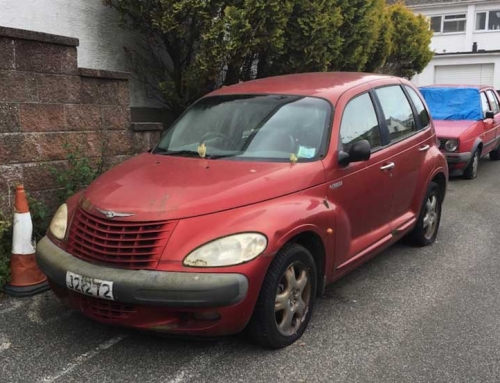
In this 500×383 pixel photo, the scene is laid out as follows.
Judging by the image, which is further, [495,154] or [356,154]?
[495,154]

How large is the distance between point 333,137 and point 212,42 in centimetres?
316

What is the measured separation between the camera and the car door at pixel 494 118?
1039 cm

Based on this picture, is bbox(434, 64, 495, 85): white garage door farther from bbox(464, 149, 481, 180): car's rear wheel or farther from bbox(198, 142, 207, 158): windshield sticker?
bbox(198, 142, 207, 158): windshield sticker

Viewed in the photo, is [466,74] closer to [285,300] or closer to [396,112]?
[396,112]

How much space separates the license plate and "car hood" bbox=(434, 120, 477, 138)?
24.9ft

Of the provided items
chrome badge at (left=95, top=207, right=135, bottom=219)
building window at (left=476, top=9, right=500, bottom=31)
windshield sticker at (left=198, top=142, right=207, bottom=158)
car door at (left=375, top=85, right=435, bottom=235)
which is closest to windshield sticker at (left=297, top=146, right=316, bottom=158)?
windshield sticker at (left=198, top=142, right=207, bottom=158)

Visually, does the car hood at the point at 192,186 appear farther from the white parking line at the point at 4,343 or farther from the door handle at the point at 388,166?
the white parking line at the point at 4,343

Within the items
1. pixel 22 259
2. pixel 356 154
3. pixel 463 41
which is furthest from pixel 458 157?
pixel 463 41

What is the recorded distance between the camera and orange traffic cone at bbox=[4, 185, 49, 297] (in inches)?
167

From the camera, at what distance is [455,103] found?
10.2 m

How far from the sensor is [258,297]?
3102 mm

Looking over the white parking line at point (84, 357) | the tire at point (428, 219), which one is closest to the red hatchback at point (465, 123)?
the tire at point (428, 219)

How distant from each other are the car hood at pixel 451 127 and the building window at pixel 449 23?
23146 mm

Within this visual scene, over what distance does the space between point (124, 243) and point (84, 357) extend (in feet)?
2.63
